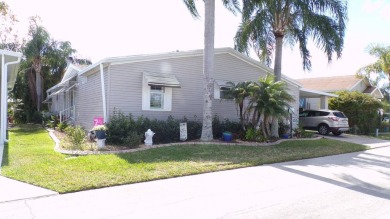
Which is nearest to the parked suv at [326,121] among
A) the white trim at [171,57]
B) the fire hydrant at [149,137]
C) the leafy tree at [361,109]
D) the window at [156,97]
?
the leafy tree at [361,109]

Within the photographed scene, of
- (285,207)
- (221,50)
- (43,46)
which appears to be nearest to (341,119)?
(221,50)

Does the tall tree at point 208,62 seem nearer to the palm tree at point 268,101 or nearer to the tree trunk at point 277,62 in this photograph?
the palm tree at point 268,101

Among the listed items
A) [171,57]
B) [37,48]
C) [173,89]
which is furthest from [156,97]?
[37,48]

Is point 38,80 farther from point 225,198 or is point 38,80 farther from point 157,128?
point 225,198

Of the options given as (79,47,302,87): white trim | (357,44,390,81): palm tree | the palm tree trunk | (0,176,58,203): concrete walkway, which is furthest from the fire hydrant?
(357,44,390,81): palm tree

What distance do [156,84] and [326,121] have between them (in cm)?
1140

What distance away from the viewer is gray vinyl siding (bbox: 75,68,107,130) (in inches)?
570

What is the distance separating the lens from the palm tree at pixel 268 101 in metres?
13.3

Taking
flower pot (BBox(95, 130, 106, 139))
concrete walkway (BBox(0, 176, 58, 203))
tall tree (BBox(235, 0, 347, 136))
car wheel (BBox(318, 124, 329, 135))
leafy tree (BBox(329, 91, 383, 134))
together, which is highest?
tall tree (BBox(235, 0, 347, 136))

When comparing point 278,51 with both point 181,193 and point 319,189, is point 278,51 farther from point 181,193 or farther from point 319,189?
point 181,193

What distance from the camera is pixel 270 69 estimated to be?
18.1 m

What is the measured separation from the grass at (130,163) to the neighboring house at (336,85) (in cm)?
1797

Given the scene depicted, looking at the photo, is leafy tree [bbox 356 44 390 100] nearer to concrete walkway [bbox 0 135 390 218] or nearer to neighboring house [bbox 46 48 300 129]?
neighboring house [bbox 46 48 300 129]

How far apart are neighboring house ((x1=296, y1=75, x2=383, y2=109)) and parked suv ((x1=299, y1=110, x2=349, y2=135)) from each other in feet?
29.3
